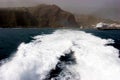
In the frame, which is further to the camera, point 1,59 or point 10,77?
point 1,59

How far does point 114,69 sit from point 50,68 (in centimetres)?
415

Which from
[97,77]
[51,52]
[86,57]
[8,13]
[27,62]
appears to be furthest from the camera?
[8,13]

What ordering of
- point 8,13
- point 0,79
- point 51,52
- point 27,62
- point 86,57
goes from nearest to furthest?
1. point 0,79
2. point 27,62
3. point 86,57
4. point 51,52
5. point 8,13

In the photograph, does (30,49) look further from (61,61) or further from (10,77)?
(10,77)

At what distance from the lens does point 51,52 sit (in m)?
21.5

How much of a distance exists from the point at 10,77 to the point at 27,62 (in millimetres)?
2462

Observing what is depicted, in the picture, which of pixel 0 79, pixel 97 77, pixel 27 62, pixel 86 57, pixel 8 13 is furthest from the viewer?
pixel 8 13

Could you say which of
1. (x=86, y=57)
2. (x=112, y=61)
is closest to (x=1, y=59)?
(x=86, y=57)

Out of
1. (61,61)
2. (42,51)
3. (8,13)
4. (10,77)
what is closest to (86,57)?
(61,61)

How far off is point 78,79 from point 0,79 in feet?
15.3

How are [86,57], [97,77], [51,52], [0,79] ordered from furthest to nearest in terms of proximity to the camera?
[51,52] < [86,57] < [97,77] < [0,79]

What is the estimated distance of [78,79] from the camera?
17.6 m

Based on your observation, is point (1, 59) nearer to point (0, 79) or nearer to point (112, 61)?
point (0, 79)

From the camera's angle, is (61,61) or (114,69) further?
(61,61)
